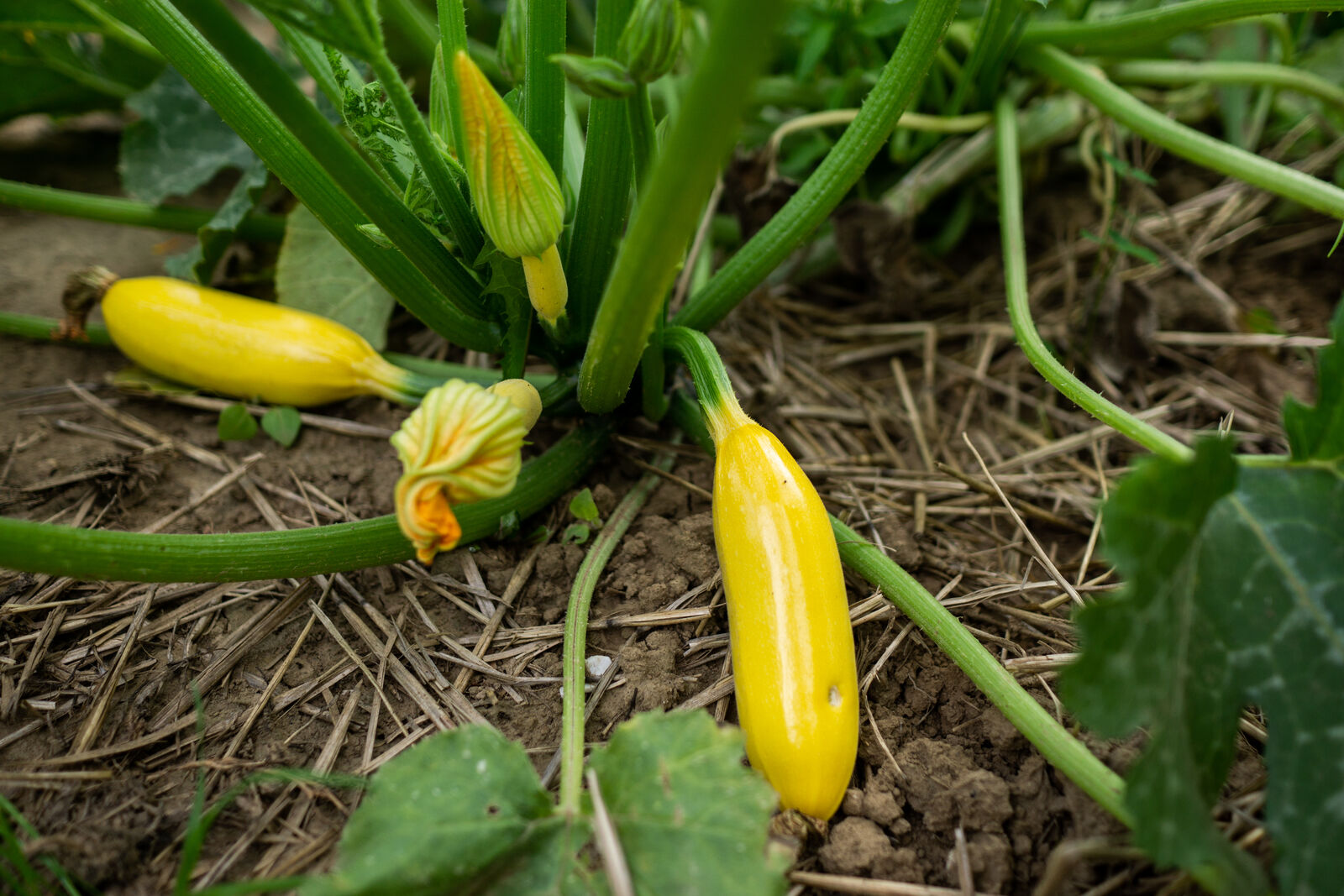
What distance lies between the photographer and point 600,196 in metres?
1.40

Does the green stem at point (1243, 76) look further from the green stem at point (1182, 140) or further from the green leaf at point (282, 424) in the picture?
the green leaf at point (282, 424)

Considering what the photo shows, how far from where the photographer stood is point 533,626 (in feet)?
4.67

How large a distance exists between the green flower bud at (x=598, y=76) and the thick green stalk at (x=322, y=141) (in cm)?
37

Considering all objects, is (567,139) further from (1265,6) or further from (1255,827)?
(1255,827)

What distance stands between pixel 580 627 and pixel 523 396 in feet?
1.24

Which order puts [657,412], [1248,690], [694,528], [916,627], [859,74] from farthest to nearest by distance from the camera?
[859,74] < [657,412] < [694,528] < [916,627] < [1248,690]

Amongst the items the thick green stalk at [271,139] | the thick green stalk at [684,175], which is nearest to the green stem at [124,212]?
the thick green stalk at [271,139]

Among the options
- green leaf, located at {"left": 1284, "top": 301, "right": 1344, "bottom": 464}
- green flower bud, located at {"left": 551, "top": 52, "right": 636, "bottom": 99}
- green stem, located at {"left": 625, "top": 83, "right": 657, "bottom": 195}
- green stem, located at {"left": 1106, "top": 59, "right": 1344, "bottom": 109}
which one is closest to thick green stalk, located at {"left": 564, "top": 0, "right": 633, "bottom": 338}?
green stem, located at {"left": 625, "top": 83, "right": 657, "bottom": 195}

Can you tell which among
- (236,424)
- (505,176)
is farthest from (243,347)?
(505,176)

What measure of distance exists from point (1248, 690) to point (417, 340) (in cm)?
177

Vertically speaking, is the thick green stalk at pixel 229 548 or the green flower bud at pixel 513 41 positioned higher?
the green flower bud at pixel 513 41

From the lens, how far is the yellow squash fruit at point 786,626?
3.61 ft

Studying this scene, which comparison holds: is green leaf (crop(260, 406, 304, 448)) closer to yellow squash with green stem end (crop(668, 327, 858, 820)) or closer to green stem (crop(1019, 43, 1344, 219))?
yellow squash with green stem end (crop(668, 327, 858, 820))

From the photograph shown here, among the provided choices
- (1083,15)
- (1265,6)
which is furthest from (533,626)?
(1083,15)
